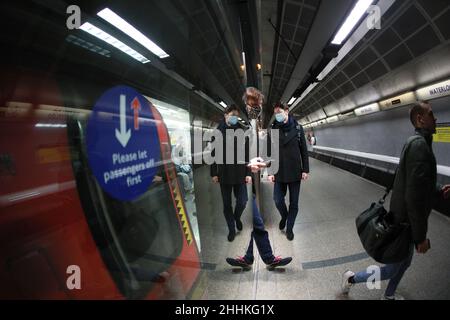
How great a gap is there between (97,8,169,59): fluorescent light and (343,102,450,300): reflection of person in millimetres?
2216

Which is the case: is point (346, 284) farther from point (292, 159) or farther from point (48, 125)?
point (48, 125)

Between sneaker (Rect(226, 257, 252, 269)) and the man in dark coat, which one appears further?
the man in dark coat

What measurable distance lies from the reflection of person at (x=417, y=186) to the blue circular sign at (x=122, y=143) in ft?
6.06

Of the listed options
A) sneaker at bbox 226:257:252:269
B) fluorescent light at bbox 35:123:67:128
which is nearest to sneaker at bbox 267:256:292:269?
sneaker at bbox 226:257:252:269

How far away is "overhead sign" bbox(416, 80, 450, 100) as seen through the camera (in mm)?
3512

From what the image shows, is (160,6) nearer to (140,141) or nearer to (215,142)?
(215,142)

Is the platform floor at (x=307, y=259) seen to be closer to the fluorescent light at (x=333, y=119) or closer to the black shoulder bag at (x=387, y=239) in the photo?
the black shoulder bag at (x=387, y=239)

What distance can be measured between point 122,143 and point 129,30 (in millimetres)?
976

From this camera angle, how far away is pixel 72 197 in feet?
3.73

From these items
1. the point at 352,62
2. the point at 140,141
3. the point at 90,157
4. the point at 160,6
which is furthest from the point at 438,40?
the point at 90,157

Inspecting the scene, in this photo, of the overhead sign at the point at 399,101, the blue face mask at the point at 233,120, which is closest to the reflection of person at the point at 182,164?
the blue face mask at the point at 233,120

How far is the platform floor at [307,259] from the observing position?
69.6 inches

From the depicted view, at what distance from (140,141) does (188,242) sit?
3.89 ft

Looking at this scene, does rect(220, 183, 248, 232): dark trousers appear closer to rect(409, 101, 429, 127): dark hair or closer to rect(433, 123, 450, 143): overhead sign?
rect(409, 101, 429, 127): dark hair
